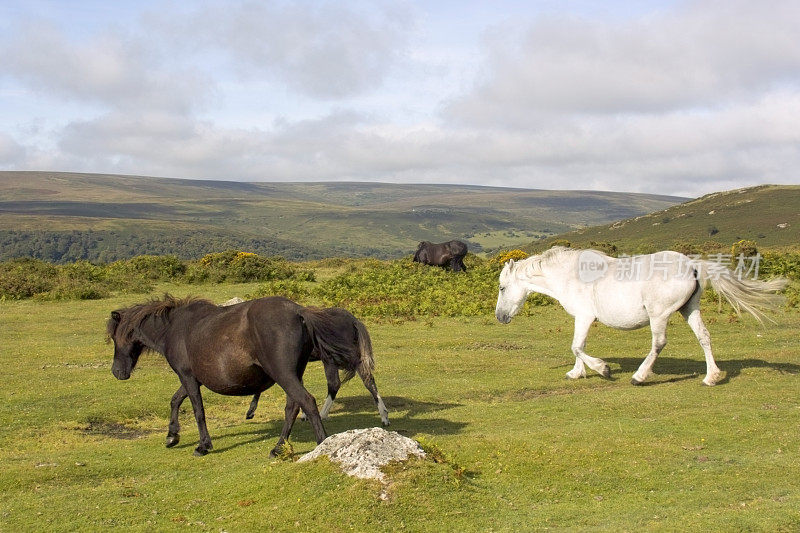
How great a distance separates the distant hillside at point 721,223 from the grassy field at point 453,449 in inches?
2610

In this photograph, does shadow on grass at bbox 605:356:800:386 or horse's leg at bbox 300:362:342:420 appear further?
shadow on grass at bbox 605:356:800:386

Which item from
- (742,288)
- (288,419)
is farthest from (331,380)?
(742,288)

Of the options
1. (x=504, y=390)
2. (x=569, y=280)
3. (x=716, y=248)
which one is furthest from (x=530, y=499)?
(x=716, y=248)

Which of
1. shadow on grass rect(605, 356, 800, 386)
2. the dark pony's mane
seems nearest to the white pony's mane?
shadow on grass rect(605, 356, 800, 386)

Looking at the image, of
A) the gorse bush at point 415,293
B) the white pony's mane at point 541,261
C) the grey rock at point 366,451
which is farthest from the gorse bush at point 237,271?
the grey rock at point 366,451

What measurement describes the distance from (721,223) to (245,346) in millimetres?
102513

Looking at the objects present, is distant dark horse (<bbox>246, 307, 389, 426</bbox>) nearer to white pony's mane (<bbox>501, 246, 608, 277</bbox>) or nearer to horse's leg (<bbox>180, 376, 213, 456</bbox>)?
horse's leg (<bbox>180, 376, 213, 456</bbox>)

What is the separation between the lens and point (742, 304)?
47.5 feet

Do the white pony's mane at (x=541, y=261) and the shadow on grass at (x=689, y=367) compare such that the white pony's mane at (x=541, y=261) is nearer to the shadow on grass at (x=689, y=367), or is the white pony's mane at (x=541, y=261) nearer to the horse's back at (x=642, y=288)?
the horse's back at (x=642, y=288)

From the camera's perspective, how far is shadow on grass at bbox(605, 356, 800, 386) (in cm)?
1523

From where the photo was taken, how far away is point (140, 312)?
11703 mm

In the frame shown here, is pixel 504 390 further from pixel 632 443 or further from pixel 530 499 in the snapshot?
pixel 530 499

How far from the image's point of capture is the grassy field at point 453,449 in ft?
24.5

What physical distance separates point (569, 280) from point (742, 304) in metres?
3.61
